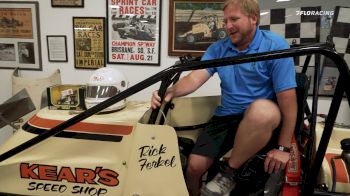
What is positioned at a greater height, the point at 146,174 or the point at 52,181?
the point at 146,174

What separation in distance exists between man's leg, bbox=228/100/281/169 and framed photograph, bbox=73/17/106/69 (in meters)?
1.77

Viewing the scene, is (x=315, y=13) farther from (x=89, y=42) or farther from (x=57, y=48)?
(x=57, y=48)

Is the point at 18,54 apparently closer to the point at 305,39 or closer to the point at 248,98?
the point at 248,98

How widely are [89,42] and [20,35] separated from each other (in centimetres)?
→ 68

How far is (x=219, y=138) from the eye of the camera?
1.48 metres

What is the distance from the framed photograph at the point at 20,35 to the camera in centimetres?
272

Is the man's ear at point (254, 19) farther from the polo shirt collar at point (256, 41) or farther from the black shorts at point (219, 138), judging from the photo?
the black shorts at point (219, 138)

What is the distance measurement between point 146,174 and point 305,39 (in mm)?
1799

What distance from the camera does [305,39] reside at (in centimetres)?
240

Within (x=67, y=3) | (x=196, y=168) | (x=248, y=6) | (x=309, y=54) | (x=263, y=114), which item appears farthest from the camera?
(x=67, y=3)

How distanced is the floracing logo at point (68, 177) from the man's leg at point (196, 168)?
Answer: 0.35 meters

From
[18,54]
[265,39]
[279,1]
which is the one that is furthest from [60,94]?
[279,1]

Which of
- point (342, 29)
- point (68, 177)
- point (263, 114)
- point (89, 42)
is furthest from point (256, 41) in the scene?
point (89, 42)

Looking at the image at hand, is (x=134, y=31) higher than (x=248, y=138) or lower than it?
higher
